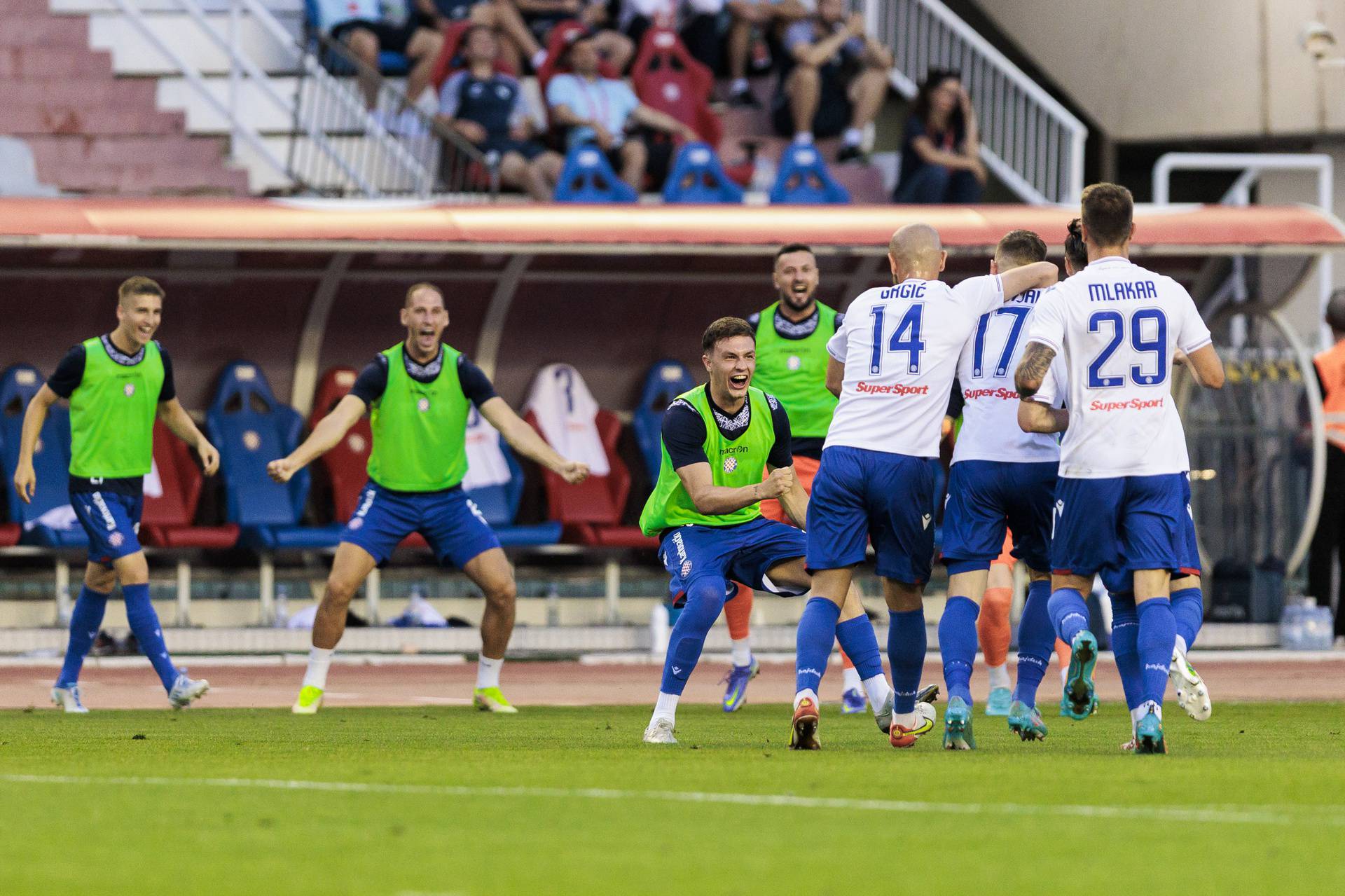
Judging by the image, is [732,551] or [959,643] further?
[732,551]

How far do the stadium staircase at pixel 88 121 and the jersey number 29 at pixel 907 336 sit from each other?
10.0 metres

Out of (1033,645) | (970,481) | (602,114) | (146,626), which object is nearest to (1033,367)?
(970,481)

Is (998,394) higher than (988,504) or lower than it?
higher

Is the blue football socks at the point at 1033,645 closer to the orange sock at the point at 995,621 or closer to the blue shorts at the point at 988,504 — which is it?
the blue shorts at the point at 988,504

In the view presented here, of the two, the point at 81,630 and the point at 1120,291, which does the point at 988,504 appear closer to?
the point at 1120,291

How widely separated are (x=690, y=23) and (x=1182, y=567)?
1253 centimetres

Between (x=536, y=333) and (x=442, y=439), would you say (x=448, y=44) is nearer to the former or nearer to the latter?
(x=536, y=333)

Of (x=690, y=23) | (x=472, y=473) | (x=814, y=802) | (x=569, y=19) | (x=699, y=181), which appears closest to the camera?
(x=814, y=802)

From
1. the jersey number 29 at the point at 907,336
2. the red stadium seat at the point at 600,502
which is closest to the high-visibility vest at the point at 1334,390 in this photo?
the red stadium seat at the point at 600,502

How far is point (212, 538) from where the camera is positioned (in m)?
15.4

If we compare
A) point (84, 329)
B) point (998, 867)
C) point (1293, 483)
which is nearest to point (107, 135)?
point (84, 329)

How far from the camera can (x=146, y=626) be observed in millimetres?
11180

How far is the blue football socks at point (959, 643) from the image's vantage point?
27.8 ft

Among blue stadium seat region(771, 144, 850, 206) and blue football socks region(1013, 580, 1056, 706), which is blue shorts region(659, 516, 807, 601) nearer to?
blue football socks region(1013, 580, 1056, 706)
